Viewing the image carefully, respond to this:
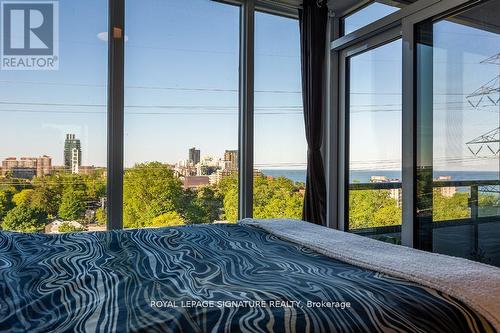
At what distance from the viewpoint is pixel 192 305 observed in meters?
0.90

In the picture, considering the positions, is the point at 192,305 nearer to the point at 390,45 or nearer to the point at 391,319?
the point at 391,319

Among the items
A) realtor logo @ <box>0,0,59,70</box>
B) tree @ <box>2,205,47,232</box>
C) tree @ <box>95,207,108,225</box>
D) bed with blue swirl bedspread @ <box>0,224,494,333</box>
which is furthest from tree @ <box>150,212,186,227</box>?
bed with blue swirl bedspread @ <box>0,224,494,333</box>

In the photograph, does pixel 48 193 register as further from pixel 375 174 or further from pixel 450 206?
pixel 450 206

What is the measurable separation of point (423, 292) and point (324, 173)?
8.25 feet

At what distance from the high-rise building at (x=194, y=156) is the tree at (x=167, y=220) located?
18.9 inches

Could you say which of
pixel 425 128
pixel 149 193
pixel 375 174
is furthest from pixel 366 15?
pixel 149 193

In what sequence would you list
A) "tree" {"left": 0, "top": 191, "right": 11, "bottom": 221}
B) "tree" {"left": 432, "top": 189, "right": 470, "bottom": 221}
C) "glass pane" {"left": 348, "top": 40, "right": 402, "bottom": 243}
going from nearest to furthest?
"tree" {"left": 432, "top": 189, "right": 470, "bottom": 221}, "tree" {"left": 0, "top": 191, "right": 11, "bottom": 221}, "glass pane" {"left": 348, "top": 40, "right": 402, "bottom": 243}

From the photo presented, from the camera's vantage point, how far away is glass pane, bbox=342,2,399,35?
9.84ft

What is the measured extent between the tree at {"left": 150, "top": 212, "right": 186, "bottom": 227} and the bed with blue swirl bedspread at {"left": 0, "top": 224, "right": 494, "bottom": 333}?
1559 millimetres

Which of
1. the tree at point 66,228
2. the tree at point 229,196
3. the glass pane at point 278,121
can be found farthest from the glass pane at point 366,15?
the tree at point 66,228

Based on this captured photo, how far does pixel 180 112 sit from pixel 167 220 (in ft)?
3.09

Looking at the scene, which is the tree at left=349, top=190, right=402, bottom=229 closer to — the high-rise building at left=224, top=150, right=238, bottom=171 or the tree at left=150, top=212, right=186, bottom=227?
the high-rise building at left=224, top=150, right=238, bottom=171

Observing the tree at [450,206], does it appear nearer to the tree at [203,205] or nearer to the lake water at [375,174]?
the lake water at [375,174]

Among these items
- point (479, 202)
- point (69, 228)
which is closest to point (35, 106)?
point (69, 228)
